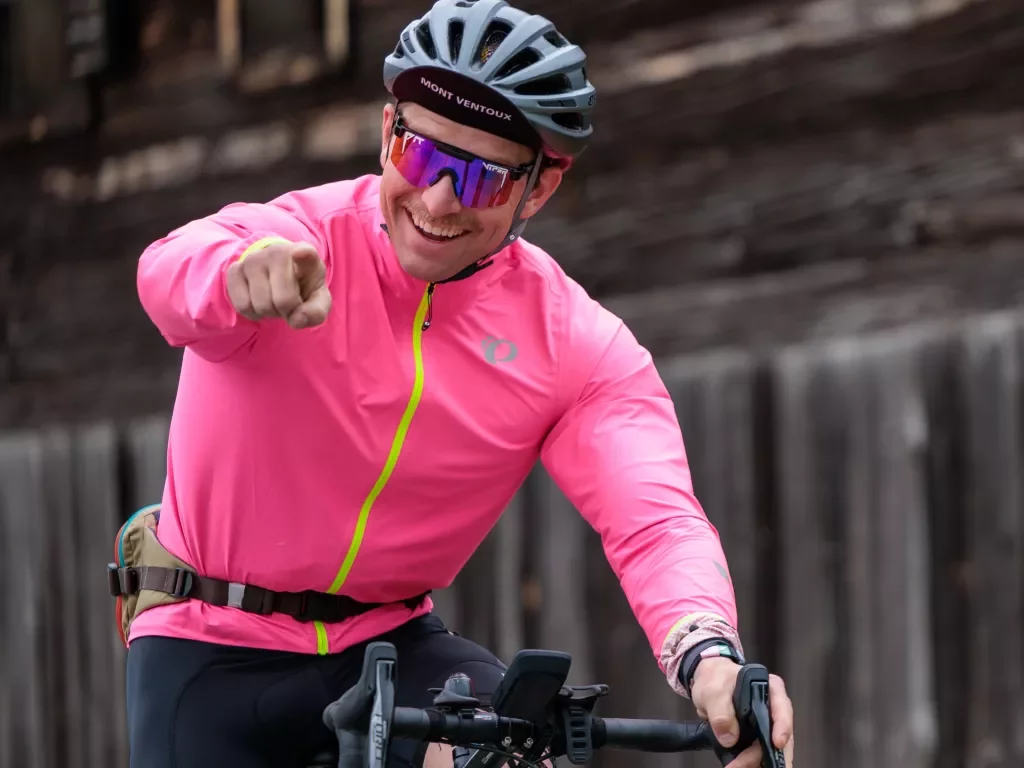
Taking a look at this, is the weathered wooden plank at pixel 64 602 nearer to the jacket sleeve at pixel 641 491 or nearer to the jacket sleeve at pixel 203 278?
the jacket sleeve at pixel 641 491

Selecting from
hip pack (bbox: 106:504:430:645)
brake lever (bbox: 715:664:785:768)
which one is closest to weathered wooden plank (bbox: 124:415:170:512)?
hip pack (bbox: 106:504:430:645)

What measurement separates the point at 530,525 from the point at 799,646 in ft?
3.89

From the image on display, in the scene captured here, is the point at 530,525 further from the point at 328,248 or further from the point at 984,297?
the point at 328,248

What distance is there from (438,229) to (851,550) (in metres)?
2.85

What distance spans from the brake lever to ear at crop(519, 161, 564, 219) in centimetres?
94

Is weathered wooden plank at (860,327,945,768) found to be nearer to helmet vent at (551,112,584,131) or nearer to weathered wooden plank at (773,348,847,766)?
weathered wooden plank at (773,348,847,766)

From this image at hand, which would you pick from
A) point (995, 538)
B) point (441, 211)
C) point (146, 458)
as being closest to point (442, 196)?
point (441, 211)

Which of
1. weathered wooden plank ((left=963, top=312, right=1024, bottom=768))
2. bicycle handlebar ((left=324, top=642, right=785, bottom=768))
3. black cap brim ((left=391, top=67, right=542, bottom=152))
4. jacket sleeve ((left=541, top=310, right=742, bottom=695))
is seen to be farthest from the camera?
weathered wooden plank ((left=963, top=312, right=1024, bottom=768))

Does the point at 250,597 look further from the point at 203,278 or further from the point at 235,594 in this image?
the point at 203,278

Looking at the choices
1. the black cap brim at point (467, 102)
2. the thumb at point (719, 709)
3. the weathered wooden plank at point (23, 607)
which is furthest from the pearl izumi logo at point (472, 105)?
the weathered wooden plank at point (23, 607)

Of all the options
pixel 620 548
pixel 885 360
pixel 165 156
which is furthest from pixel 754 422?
pixel 165 156

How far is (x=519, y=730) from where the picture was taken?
2445mm

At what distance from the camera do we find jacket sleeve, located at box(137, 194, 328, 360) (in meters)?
2.52

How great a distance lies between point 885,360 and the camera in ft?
17.3
